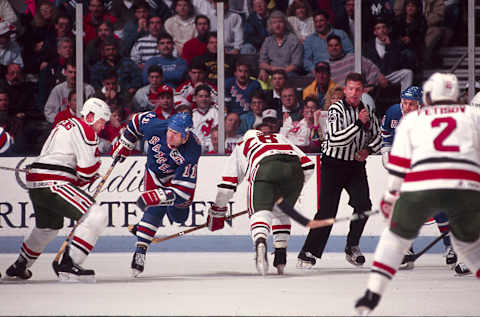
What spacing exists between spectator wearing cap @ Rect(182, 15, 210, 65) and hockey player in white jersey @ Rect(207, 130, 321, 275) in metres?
2.35

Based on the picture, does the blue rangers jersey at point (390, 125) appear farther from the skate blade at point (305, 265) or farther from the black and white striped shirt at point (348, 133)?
the skate blade at point (305, 265)

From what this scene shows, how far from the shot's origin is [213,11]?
7.83 metres

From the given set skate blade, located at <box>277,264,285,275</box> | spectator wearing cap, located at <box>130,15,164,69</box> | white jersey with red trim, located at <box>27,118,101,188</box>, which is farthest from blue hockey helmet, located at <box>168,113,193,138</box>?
spectator wearing cap, located at <box>130,15,164,69</box>

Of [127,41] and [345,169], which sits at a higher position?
[127,41]

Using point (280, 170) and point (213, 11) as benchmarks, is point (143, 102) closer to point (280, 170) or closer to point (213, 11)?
point (213, 11)

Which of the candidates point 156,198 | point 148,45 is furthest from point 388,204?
point 148,45

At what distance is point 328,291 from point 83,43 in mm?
4128

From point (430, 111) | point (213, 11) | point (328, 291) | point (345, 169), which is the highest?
point (213, 11)

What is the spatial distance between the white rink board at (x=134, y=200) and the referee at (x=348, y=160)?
1192 millimetres

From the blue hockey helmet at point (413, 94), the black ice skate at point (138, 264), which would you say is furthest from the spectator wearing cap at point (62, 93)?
the blue hockey helmet at point (413, 94)

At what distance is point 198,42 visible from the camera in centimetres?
765

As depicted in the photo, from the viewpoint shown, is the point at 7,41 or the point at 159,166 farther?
the point at 7,41

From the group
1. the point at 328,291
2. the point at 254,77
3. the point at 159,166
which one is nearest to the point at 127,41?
the point at 254,77

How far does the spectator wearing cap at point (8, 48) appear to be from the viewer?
306 inches
